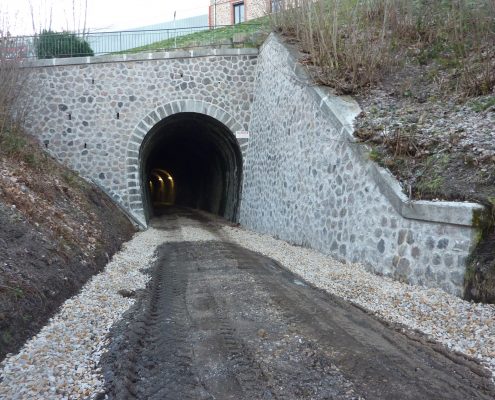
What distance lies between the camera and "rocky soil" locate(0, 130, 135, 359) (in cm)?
426

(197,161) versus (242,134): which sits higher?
(242,134)

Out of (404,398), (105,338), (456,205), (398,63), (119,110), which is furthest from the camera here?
(119,110)

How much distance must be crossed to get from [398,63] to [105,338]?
8.96 meters

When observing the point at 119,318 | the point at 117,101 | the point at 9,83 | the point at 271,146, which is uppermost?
the point at 117,101

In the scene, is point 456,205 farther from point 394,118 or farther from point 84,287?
point 84,287

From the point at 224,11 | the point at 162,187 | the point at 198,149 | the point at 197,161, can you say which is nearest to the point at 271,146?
the point at 198,149

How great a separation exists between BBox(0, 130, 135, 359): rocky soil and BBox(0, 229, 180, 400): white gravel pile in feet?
0.54

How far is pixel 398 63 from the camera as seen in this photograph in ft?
33.7

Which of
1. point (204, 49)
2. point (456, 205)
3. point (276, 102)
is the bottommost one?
point (456, 205)

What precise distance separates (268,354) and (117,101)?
1195 cm

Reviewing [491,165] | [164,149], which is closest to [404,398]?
[491,165]

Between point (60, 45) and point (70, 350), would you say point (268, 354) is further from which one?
point (60, 45)

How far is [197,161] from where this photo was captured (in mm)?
25250

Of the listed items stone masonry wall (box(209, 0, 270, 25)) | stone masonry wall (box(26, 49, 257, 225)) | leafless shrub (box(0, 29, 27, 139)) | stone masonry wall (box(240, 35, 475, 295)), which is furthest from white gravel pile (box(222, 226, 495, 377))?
stone masonry wall (box(209, 0, 270, 25))
